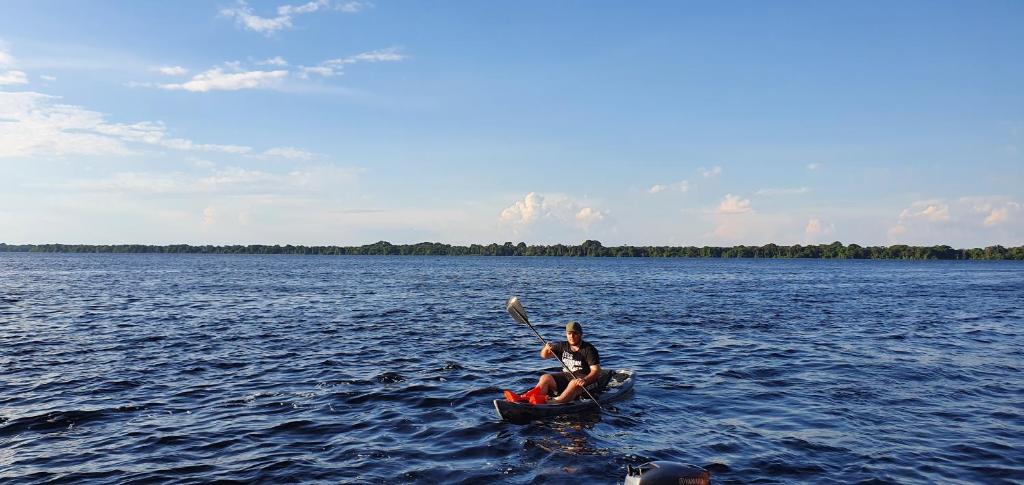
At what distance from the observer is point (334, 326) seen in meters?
31.4

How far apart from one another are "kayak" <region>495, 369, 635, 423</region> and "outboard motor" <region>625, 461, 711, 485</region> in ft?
14.6

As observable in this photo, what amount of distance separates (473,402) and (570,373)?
2515 mm

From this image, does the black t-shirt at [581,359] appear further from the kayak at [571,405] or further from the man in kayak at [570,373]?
the kayak at [571,405]

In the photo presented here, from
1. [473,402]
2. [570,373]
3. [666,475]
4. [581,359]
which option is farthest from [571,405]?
[666,475]

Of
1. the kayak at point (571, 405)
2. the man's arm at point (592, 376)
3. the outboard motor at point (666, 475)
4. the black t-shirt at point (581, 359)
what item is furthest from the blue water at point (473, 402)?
the outboard motor at point (666, 475)

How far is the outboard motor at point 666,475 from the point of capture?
973cm

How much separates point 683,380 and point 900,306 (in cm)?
3450

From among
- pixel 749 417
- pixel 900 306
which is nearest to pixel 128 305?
pixel 749 417

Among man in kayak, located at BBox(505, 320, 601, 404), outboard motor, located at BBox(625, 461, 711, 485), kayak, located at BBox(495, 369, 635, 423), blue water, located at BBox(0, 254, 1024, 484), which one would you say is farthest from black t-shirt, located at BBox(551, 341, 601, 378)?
outboard motor, located at BBox(625, 461, 711, 485)

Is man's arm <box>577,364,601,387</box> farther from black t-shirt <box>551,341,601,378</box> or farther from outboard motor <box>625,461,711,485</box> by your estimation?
outboard motor <box>625,461,711,485</box>

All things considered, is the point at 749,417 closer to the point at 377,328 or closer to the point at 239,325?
the point at 377,328

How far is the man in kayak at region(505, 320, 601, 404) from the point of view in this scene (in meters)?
15.2

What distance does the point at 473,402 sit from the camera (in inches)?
639

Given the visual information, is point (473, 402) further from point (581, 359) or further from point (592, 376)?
point (592, 376)
